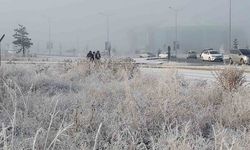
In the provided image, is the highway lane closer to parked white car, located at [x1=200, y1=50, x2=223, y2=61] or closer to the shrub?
the shrub

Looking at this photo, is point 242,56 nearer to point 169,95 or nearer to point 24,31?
point 169,95

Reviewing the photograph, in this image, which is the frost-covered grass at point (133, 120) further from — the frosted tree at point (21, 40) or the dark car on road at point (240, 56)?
the frosted tree at point (21, 40)

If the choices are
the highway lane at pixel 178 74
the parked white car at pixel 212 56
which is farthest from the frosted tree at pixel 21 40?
the highway lane at pixel 178 74

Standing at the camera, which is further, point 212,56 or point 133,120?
point 212,56

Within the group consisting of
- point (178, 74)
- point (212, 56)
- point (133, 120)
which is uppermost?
point (212, 56)

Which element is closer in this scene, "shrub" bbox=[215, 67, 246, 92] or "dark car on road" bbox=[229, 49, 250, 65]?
"shrub" bbox=[215, 67, 246, 92]

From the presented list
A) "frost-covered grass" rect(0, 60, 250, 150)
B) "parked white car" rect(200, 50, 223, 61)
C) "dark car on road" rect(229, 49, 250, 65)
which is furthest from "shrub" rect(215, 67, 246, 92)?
"parked white car" rect(200, 50, 223, 61)

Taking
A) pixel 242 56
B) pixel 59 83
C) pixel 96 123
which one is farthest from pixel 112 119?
pixel 242 56

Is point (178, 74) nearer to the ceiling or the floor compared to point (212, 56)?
nearer to the floor

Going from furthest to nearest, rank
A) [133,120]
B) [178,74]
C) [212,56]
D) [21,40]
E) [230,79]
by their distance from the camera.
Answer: [21,40], [212,56], [178,74], [230,79], [133,120]

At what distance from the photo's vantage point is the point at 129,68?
59.8ft

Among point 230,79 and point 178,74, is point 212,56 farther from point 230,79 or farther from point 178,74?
point 230,79

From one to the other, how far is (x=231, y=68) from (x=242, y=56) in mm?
32135

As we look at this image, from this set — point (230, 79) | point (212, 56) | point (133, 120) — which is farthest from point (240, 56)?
point (133, 120)
